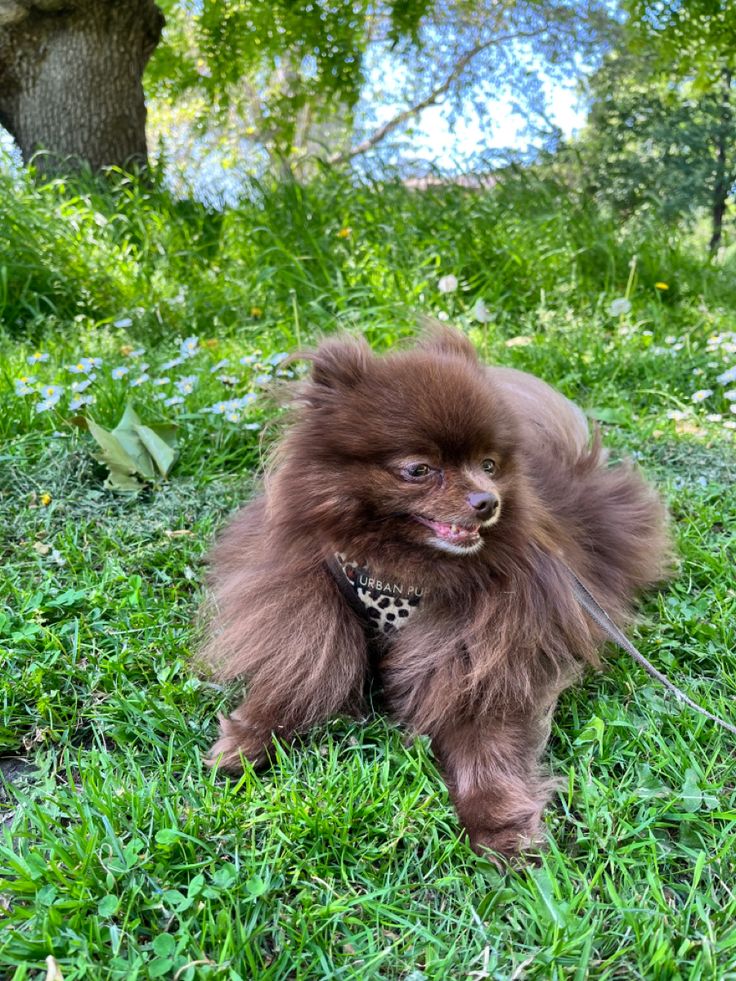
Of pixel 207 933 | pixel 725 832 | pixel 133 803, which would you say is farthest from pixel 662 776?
pixel 133 803

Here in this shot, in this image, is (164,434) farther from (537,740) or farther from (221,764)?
(537,740)

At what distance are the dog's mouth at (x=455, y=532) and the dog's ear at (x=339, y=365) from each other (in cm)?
37

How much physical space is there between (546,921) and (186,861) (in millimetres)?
706

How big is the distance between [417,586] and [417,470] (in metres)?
0.28

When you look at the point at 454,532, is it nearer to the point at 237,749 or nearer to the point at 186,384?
the point at 237,749

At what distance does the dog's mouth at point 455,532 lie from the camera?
165 cm

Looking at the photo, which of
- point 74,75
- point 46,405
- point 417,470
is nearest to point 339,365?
point 417,470

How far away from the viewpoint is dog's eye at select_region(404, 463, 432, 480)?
65.9 inches

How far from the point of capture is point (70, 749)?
1.86 metres

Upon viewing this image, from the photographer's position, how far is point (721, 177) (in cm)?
828

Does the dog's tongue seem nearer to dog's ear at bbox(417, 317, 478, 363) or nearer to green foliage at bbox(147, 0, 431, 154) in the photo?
dog's ear at bbox(417, 317, 478, 363)

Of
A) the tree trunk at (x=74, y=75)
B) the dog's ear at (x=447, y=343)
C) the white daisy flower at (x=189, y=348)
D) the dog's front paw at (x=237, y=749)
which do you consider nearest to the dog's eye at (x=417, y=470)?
the dog's ear at (x=447, y=343)

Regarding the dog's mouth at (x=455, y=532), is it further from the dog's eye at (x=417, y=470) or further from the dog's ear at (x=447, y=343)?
the dog's ear at (x=447, y=343)

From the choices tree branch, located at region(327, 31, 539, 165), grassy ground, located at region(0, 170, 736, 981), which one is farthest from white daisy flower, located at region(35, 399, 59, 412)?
tree branch, located at region(327, 31, 539, 165)
